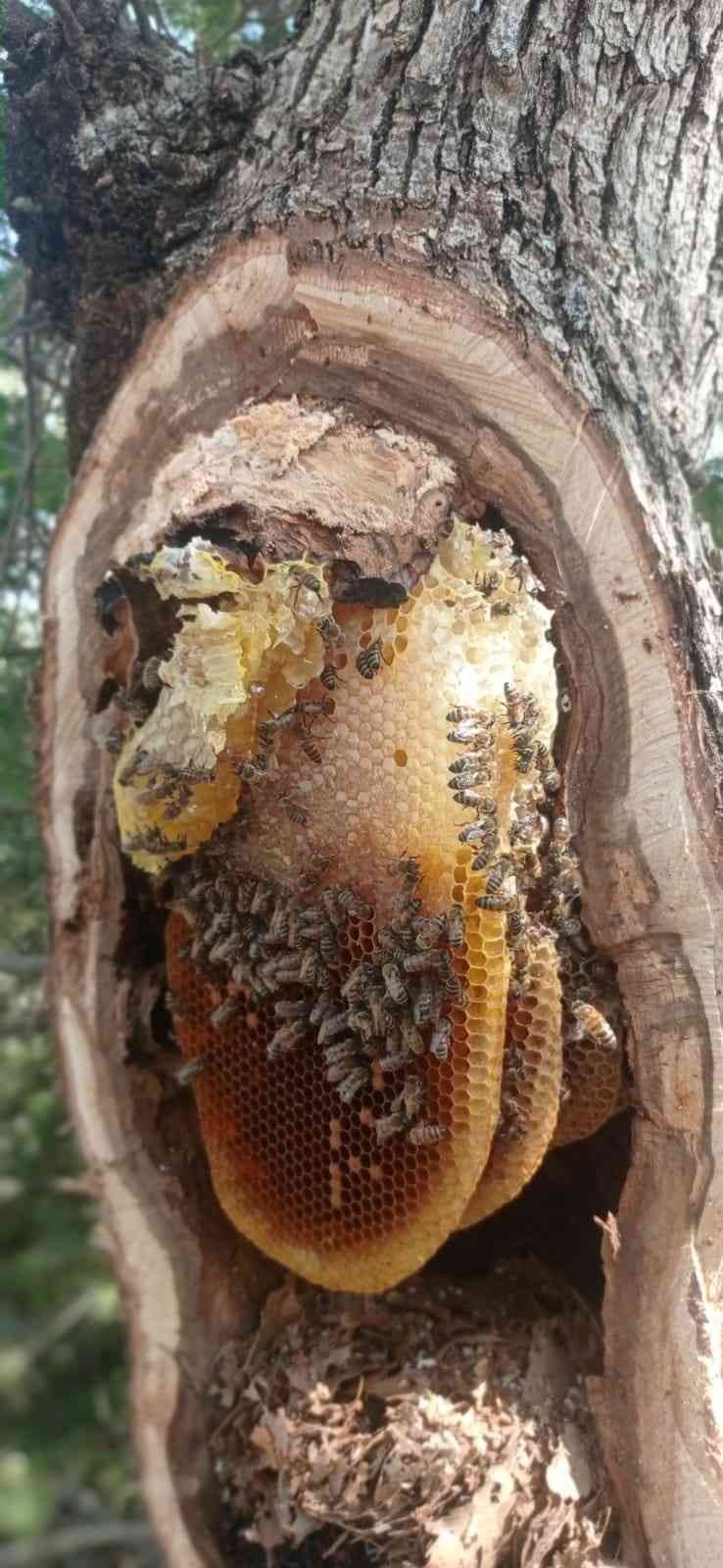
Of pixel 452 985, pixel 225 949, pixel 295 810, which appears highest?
pixel 295 810

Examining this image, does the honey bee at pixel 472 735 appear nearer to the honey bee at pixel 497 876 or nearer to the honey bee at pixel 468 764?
the honey bee at pixel 468 764

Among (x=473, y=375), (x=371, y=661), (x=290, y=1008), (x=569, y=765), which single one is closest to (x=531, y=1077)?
(x=290, y=1008)

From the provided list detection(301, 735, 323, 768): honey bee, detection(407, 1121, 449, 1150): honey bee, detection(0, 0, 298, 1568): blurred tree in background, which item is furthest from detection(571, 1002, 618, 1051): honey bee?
Result: detection(0, 0, 298, 1568): blurred tree in background

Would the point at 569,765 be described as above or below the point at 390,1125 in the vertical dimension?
above

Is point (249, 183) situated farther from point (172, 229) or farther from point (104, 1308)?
point (104, 1308)

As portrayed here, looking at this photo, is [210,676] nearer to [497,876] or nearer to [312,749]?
[312,749]

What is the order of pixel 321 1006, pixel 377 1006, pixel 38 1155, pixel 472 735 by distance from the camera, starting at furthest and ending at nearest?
pixel 38 1155 < pixel 321 1006 < pixel 377 1006 < pixel 472 735

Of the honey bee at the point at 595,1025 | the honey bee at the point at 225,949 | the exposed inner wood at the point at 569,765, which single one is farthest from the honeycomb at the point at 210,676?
the honey bee at the point at 595,1025
